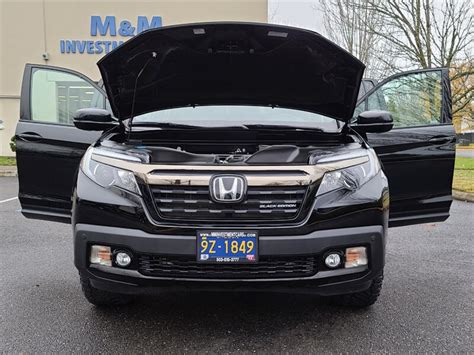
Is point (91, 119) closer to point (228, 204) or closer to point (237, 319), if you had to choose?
point (228, 204)

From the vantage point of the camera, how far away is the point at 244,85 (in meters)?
3.31

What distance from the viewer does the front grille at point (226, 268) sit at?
2232mm

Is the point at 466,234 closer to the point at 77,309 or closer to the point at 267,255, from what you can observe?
the point at 267,255

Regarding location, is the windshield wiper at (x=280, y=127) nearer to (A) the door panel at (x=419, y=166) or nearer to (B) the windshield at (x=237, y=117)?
(B) the windshield at (x=237, y=117)

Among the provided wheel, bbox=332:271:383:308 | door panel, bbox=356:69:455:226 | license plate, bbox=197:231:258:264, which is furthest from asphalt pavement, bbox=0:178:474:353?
door panel, bbox=356:69:455:226

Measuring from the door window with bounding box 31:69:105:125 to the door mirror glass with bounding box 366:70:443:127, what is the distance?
92.4 inches

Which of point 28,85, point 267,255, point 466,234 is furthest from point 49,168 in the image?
point 466,234

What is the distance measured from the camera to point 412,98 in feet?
12.6

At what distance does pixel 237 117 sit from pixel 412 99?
1.62 m

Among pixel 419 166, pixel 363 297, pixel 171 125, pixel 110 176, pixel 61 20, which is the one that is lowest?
pixel 363 297

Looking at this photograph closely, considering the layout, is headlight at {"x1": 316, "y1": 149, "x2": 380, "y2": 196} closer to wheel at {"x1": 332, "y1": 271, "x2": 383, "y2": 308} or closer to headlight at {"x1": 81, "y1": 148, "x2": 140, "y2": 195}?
wheel at {"x1": 332, "y1": 271, "x2": 383, "y2": 308}

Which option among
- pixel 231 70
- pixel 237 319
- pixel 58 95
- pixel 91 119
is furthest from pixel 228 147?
pixel 58 95

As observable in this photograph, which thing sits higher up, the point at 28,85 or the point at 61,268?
the point at 28,85

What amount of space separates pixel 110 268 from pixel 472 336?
6.76 feet
